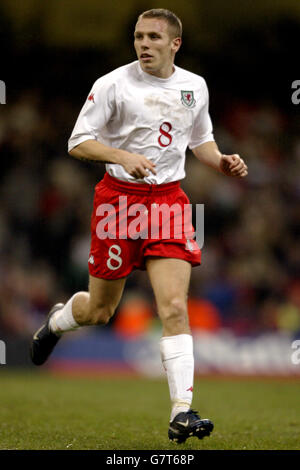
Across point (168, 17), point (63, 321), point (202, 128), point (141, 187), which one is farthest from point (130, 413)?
point (168, 17)

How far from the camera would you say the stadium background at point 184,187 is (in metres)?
11.7

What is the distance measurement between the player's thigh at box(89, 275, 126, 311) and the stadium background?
18.1 feet

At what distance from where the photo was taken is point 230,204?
13.8 metres

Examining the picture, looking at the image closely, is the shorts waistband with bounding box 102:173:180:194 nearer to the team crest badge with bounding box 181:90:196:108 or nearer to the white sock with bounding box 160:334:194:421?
the team crest badge with bounding box 181:90:196:108

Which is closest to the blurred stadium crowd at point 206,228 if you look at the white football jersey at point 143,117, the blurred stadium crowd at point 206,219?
the blurred stadium crowd at point 206,219

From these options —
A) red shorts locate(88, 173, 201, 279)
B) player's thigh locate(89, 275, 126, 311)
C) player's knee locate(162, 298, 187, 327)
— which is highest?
red shorts locate(88, 173, 201, 279)

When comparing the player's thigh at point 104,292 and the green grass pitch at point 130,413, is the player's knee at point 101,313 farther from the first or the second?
the green grass pitch at point 130,413

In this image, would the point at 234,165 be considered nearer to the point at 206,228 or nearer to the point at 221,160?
the point at 221,160

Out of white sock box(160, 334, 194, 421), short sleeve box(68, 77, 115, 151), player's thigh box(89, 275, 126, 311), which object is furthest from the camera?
player's thigh box(89, 275, 126, 311)

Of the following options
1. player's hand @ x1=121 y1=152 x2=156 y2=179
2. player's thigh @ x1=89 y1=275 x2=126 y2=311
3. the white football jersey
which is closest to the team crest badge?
the white football jersey

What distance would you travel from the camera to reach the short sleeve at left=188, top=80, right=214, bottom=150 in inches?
235

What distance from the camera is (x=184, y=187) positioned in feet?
44.6
